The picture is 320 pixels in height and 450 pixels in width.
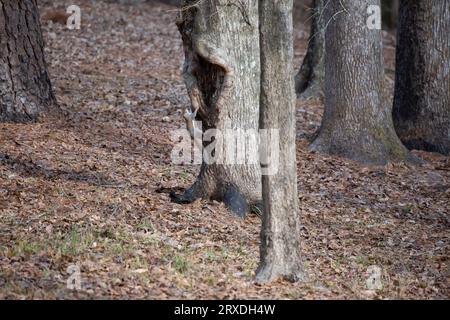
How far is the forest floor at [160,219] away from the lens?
7074 mm

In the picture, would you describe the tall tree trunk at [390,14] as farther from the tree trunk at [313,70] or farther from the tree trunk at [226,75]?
the tree trunk at [226,75]

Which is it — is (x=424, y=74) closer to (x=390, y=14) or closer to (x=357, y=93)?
(x=357, y=93)

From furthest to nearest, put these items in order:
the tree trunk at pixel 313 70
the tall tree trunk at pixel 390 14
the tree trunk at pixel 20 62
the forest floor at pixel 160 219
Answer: the tall tree trunk at pixel 390 14, the tree trunk at pixel 313 70, the tree trunk at pixel 20 62, the forest floor at pixel 160 219

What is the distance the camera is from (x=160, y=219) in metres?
8.51

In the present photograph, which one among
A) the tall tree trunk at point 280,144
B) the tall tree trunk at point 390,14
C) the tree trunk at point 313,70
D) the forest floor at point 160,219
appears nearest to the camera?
the tall tree trunk at point 280,144

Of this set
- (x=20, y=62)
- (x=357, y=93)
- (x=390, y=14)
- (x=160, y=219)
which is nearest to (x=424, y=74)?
(x=357, y=93)

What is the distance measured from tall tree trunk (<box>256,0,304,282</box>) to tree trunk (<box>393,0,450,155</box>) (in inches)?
235

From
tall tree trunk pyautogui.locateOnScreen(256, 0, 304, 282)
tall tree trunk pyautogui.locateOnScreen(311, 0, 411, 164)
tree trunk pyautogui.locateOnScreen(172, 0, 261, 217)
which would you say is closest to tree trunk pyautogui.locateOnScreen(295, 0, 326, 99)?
tall tree trunk pyautogui.locateOnScreen(311, 0, 411, 164)

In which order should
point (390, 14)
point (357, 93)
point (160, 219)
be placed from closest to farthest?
point (160, 219) < point (357, 93) < point (390, 14)

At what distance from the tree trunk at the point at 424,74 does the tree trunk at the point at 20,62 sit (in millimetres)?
5720

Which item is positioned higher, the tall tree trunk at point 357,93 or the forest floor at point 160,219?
the tall tree trunk at point 357,93

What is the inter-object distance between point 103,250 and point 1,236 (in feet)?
3.49

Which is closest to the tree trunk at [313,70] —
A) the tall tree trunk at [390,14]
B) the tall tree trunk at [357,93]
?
the tall tree trunk at [357,93]

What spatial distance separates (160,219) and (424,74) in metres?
5.79
